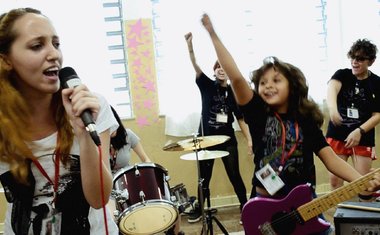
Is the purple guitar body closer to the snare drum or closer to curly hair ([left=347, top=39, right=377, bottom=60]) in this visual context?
the snare drum

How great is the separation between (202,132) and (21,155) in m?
2.68

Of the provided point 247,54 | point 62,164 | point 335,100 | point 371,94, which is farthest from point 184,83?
point 62,164

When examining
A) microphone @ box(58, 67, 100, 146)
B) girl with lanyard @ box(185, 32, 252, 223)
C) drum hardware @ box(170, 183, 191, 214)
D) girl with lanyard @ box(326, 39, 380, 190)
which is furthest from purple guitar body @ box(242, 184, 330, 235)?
girl with lanyard @ box(185, 32, 252, 223)

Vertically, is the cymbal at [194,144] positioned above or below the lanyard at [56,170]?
below

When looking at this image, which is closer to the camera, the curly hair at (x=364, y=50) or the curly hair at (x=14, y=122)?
the curly hair at (x=14, y=122)

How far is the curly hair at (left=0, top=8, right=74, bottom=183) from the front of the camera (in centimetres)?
102

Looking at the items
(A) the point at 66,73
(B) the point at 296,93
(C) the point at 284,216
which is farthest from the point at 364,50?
(A) the point at 66,73

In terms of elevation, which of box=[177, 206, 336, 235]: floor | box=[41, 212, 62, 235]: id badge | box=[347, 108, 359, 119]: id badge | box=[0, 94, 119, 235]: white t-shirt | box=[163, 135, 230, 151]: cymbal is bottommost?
box=[177, 206, 336, 235]: floor

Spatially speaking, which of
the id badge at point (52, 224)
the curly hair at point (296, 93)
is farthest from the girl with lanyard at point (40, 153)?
the curly hair at point (296, 93)

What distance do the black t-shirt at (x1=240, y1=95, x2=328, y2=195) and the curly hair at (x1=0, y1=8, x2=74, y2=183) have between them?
1.04 meters

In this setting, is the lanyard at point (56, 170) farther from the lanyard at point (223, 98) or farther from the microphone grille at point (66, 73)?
the lanyard at point (223, 98)

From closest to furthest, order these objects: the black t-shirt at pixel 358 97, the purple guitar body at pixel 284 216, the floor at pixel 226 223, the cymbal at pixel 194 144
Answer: the purple guitar body at pixel 284 216 < the cymbal at pixel 194 144 < the black t-shirt at pixel 358 97 < the floor at pixel 226 223

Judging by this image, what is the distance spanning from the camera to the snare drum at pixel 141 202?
89.9 inches

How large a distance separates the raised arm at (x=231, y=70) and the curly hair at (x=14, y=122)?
3.06 ft
